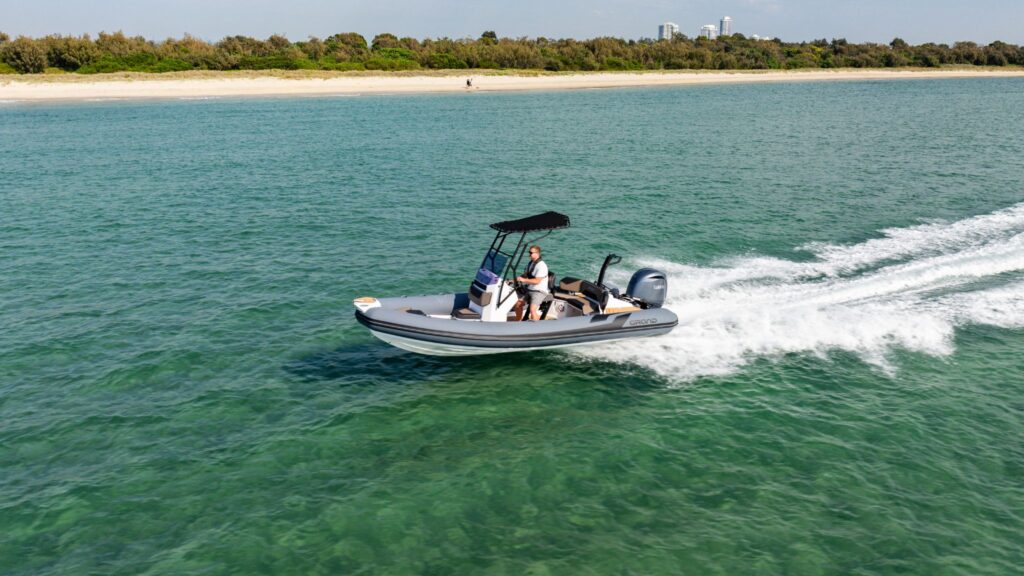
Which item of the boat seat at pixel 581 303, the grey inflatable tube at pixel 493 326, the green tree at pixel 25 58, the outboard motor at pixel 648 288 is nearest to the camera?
the grey inflatable tube at pixel 493 326

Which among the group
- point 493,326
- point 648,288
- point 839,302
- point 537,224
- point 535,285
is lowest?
point 839,302

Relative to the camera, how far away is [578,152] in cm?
3984

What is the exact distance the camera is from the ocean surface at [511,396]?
884 centimetres

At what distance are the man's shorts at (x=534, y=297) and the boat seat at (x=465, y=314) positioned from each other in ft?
3.36

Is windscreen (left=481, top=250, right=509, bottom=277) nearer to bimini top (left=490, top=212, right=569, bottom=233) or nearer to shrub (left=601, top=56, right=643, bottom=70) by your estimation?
bimini top (left=490, top=212, right=569, bottom=233)

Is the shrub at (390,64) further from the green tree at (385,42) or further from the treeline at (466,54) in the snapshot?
the green tree at (385,42)

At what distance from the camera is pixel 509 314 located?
1330 cm

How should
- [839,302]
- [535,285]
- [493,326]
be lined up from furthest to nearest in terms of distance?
[839,302]
[535,285]
[493,326]

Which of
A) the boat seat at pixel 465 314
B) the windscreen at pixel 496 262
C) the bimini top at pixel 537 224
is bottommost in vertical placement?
the boat seat at pixel 465 314

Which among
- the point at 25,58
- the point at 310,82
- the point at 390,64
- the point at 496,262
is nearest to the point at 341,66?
the point at 390,64

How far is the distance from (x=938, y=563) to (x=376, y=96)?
81254 millimetres

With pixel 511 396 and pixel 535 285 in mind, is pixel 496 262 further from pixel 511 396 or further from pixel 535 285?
pixel 511 396

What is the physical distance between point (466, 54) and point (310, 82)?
30.1 metres

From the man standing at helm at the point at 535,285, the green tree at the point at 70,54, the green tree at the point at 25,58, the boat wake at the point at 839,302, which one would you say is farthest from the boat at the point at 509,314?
the green tree at the point at 70,54
